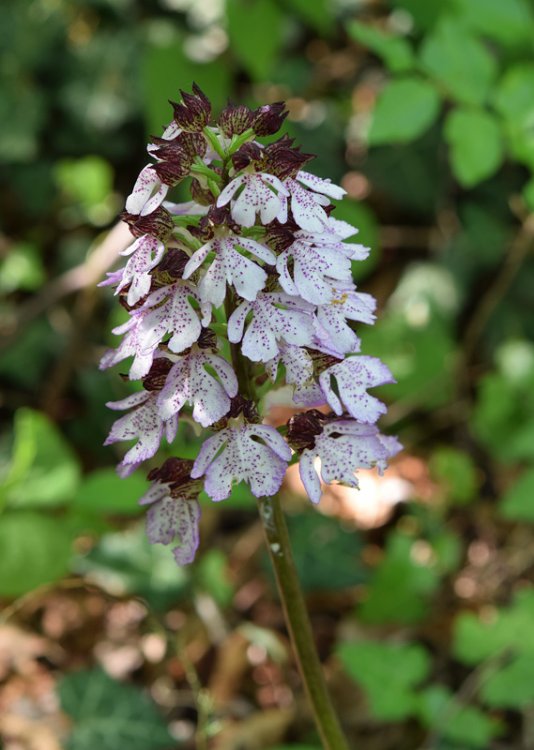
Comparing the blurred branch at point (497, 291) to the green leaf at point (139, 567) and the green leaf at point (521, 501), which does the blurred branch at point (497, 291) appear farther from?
the green leaf at point (139, 567)

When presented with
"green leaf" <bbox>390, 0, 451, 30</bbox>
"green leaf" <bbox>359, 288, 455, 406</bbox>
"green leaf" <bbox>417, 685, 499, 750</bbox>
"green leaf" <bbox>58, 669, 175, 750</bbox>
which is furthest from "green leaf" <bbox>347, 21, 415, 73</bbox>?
"green leaf" <bbox>58, 669, 175, 750</bbox>

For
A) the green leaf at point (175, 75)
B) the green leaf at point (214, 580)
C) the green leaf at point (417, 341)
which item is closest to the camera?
the green leaf at point (214, 580)

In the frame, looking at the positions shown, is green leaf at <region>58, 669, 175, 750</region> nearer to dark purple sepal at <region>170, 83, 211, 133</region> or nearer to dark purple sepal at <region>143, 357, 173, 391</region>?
dark purple sepal at <region>143, 357, 173, 391</region>

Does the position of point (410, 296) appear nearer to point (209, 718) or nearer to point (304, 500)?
point (304, 500)

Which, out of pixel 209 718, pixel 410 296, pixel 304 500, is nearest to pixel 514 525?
pixel 304 500

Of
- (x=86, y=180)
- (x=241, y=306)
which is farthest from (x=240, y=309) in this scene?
(x=86, y=180)

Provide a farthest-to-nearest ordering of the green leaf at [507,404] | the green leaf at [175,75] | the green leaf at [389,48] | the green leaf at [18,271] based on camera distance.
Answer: the green leaf at [18,271] < the green leaf at [175,75] < the green leaf at [507,404] < the green leaf at [389,48]

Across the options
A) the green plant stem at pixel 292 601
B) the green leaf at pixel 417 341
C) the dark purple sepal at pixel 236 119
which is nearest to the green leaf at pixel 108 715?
the green plant stem at pixel 292 601
